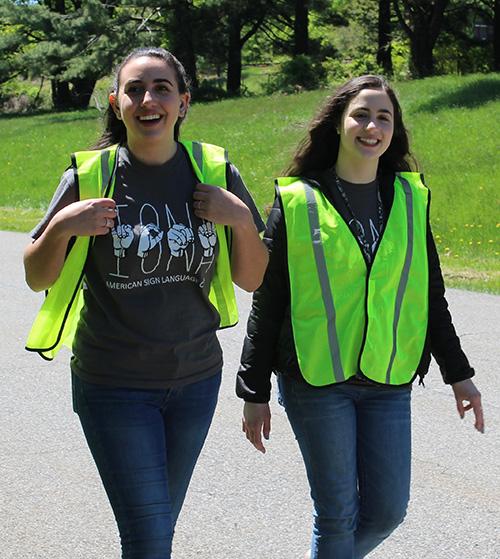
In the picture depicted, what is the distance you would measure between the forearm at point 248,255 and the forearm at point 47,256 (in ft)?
1.66

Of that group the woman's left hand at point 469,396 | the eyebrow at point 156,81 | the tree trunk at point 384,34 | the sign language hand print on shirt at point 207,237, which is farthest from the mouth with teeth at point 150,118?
the tree trunk at point 384,34

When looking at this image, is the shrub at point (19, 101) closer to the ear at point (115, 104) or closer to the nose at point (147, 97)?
the ear at point (115, 104)

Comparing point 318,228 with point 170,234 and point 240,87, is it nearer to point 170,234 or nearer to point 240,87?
point 170,234

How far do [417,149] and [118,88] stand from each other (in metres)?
20.1

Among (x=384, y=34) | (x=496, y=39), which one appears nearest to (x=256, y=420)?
(x=496, y=39)

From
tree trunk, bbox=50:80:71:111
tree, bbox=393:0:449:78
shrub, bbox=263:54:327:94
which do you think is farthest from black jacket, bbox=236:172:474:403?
tree trunk, bbox=50:80:71:111

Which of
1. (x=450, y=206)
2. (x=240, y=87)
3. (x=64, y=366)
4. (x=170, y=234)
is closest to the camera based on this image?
(x=170, y=234)

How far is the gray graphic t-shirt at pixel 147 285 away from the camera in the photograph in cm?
311

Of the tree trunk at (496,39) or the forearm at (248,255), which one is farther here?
the tree trunk at (496,39)

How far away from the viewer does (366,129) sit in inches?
143

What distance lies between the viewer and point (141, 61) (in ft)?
10.6

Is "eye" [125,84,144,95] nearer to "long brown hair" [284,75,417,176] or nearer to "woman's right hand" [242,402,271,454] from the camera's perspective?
"long brown hair" [284,75,417,176]

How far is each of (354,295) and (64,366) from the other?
464cm

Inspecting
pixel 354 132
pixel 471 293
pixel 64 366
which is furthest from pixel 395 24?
pixel 354 132
